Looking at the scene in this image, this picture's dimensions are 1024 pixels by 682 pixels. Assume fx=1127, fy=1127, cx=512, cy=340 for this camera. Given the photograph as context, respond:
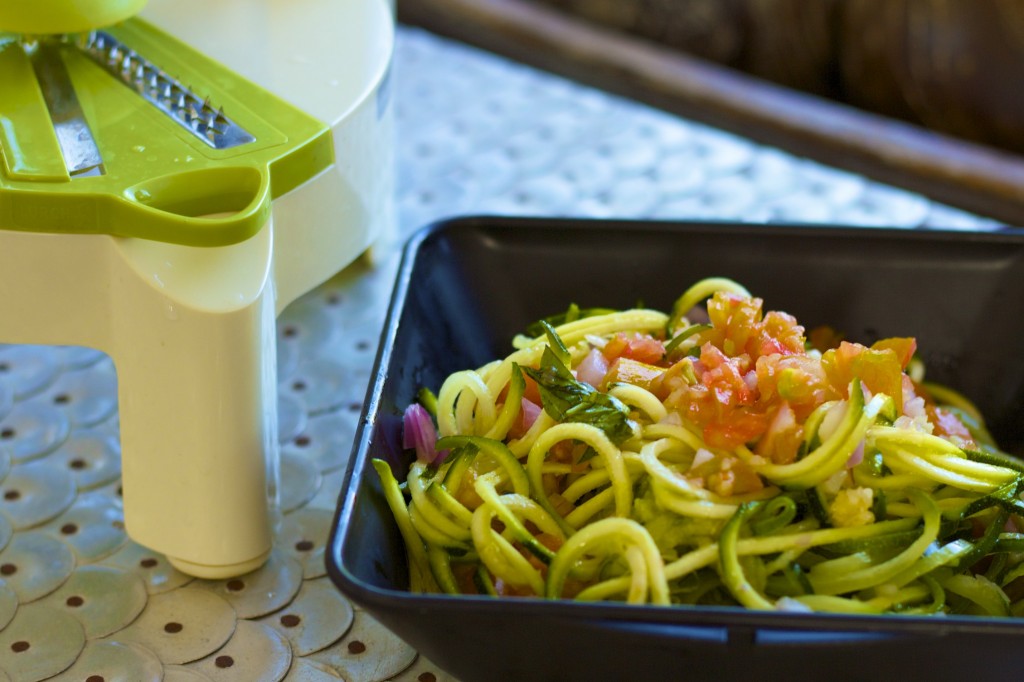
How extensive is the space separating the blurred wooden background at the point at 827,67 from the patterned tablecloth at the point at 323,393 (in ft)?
0.28

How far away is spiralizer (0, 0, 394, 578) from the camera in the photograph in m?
0.77

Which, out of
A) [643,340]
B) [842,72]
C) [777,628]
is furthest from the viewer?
[842,72]

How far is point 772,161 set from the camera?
4.91 ft

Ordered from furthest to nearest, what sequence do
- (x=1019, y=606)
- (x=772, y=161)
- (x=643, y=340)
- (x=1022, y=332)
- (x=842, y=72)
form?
(x=842, y=72), (x=772, y=161), (x=1022, y=332), (x=643, y=340), (x=1019, y=606)

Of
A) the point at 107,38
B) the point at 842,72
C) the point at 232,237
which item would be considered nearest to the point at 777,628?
the point at 232,237

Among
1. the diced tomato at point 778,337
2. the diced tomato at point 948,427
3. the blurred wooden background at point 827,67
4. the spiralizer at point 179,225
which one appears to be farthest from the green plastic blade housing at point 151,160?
the blurred wooden background at point 827,67

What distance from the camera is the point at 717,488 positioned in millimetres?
737

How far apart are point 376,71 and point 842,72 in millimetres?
1365

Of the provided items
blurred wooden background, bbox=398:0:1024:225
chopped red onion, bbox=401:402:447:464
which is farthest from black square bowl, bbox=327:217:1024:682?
blurred wooden background, bbox=398:0:1024:225

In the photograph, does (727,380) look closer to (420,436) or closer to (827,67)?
(420,436)

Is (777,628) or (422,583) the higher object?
(777,628)

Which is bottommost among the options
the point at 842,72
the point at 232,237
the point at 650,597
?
the point at 842,72

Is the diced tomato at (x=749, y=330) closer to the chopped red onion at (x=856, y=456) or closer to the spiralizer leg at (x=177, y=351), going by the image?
the chopped red onion at (x=856, y=456)

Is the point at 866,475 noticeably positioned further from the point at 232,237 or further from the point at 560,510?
the point at 232,237
